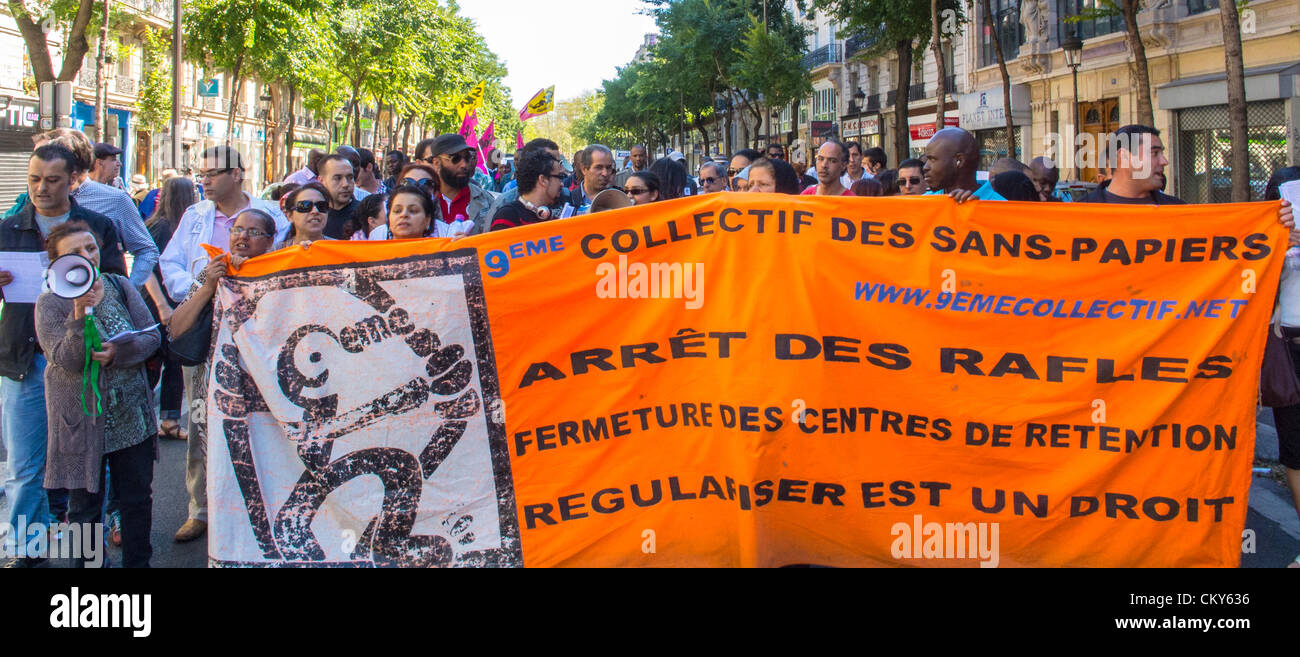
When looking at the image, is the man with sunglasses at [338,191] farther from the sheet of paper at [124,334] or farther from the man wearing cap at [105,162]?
the man wearing cap at [105,162]

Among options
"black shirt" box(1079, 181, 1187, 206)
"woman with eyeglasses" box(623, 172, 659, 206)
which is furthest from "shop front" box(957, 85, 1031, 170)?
"black shirt" box(1079, 181, 1187, 206)

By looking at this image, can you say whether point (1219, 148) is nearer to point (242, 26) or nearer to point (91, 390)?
point (242, 26)

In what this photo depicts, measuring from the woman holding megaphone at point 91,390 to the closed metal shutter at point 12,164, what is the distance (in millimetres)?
23533

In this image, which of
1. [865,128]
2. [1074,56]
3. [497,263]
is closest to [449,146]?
[497,263]

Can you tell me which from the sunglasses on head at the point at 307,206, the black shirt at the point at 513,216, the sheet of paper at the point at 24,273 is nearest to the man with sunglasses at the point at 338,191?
the black shirt at the point at 513,216

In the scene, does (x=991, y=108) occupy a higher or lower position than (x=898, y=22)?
lower

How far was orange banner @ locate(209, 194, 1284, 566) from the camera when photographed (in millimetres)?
4277

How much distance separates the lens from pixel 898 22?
29531 millimetres

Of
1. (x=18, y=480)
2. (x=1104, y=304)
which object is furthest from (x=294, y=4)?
(x=1104, y=304)

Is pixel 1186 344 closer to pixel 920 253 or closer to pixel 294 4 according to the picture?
pixel 920 253

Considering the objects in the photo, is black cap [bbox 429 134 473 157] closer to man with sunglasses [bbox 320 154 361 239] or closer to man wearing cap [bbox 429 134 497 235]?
man wearing cap [bbox 429 134 497 235]

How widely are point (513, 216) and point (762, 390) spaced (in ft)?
7.51

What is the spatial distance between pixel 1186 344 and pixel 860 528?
148cm

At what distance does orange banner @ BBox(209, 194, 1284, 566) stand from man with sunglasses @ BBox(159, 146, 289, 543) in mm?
1274
